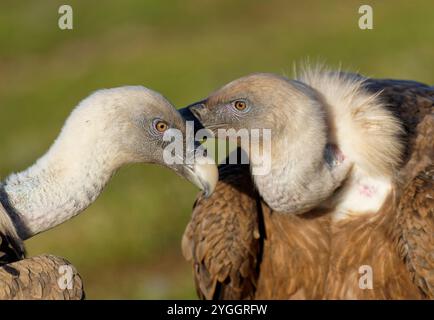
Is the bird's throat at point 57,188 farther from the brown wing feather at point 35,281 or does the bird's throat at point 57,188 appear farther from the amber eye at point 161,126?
the amber eye at point 161,126

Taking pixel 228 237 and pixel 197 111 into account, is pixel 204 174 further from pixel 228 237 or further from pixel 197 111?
pixel 228 237

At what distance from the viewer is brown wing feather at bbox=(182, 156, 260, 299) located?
374 inches

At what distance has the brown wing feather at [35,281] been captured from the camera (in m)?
7.70

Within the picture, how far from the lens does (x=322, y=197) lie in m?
8.92

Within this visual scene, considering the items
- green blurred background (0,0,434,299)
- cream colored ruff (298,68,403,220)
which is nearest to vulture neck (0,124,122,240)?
cream colored ruff (298,68,403,220)

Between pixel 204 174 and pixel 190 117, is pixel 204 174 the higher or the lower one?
the lower one

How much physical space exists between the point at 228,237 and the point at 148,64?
54.8 feet

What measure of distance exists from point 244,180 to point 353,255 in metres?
1.06

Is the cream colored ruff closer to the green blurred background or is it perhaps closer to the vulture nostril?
the vulture nostril

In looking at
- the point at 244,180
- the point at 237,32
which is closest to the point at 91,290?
the point at 244,180

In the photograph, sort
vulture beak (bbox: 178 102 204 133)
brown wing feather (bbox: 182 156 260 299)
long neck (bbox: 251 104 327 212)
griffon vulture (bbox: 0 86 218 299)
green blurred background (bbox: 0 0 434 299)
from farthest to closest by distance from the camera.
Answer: green blurred background (bbox: 0 0 434 299)
brown wing feather (bbox: 182 156 260 299)
vulture beak (bbox: 178 102 204 133)
long neck (bbox: 251 104 327 212)
griffon vulture (bbox: 0 86 218 299)

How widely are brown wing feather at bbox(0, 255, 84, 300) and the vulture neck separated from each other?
0.31m

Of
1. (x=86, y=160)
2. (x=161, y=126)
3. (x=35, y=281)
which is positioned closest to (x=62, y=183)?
(x=86, y=160)

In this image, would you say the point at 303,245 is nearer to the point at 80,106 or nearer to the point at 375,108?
the point at 375,108
